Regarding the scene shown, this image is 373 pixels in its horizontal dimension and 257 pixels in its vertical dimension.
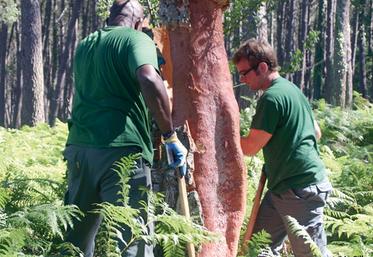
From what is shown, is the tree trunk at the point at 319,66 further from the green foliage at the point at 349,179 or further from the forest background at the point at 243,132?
the green foliage at the point at 349,179

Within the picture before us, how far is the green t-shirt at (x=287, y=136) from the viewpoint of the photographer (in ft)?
15.4

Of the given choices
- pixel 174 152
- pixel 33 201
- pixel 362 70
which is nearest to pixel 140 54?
pixel 174 152

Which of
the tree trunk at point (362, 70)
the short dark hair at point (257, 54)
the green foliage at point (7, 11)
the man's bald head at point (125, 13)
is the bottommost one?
the tree trunk at point (362, 70)

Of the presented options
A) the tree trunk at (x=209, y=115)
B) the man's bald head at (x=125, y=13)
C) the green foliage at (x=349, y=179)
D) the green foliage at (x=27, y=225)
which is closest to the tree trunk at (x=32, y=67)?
the green foliage at (x=349, y=179)

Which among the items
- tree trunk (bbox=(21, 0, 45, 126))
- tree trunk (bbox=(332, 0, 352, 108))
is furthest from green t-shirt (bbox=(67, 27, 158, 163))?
tree trunk (bbox=(332, 0, 352, 108))

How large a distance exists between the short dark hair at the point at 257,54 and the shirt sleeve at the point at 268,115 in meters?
0.33

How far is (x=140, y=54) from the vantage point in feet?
13.9

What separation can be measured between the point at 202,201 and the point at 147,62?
4.30 ft

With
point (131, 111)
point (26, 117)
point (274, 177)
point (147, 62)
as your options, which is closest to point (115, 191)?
point (131, 111)

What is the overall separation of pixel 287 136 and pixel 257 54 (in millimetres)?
620

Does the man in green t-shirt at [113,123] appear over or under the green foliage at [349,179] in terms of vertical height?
over

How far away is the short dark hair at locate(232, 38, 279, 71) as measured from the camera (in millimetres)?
4883

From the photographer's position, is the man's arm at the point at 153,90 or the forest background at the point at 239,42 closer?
the man's arm at the point at 153,90

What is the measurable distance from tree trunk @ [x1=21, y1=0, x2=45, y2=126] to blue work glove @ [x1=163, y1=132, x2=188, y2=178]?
14.4 m
